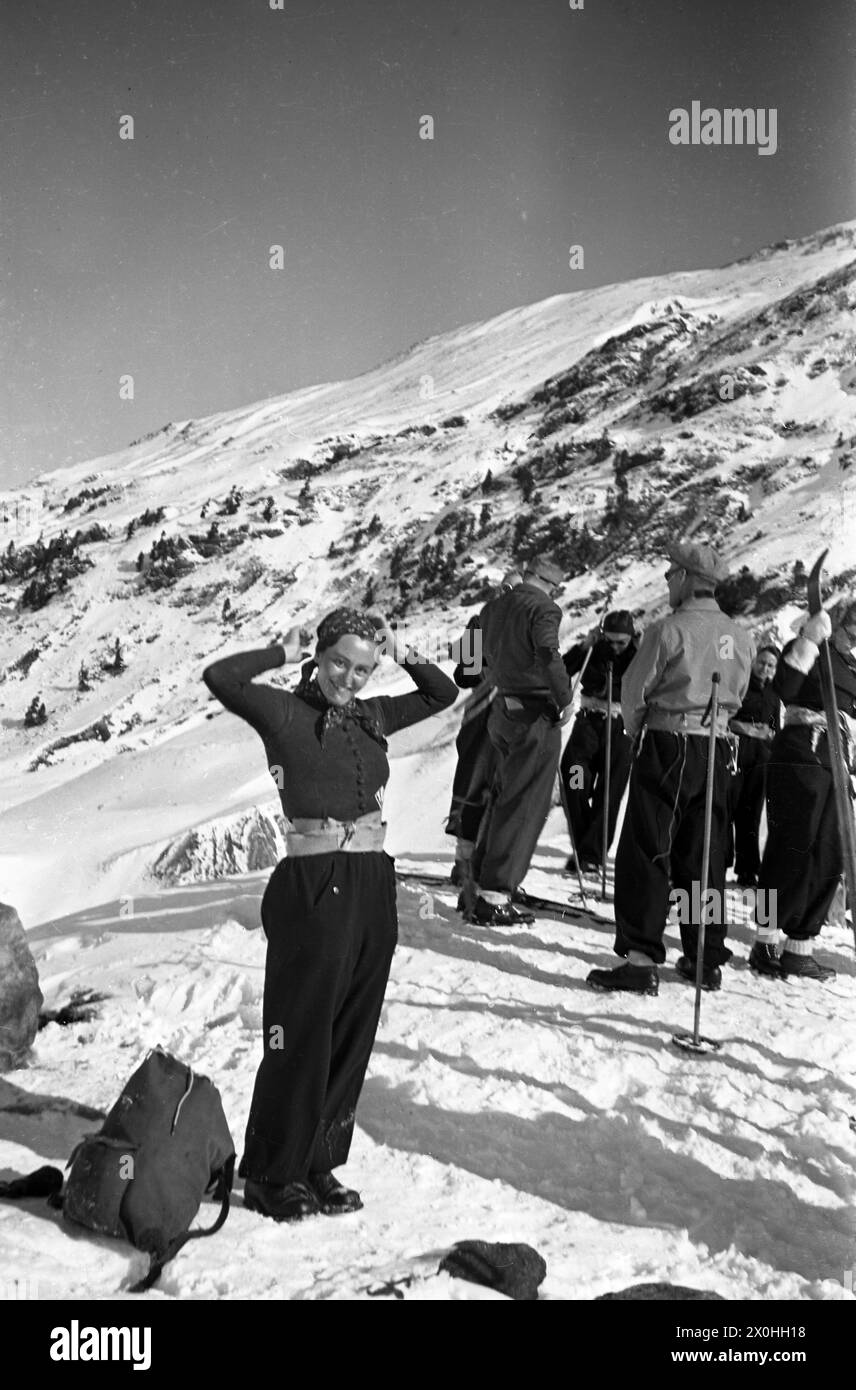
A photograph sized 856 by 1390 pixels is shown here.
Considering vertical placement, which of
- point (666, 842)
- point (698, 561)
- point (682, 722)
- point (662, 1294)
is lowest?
point (662, 1294)

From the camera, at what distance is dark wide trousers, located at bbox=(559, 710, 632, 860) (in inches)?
311

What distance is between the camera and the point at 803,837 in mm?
5555

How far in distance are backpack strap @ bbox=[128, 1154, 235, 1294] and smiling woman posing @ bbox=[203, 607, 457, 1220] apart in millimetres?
61

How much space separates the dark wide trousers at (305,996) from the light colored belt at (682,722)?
223 centimetres

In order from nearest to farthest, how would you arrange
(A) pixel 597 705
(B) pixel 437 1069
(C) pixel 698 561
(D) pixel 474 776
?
(B) pixel 437 1069, (C) pixel 698 561, (D) pixel 474 776, (A) pixel 597 705

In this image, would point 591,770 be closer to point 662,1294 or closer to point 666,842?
point 666,842

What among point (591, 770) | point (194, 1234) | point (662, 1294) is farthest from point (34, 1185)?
point (591, 770)

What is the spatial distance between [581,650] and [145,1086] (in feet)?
16.9

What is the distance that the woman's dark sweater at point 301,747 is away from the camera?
3084 mm

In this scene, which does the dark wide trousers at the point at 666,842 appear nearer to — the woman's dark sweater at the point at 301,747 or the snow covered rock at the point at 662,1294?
the woman's dark sweater at the point at 301,747

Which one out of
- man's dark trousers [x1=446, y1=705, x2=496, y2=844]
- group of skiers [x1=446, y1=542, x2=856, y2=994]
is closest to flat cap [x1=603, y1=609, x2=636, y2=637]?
group of skiers [x1=446, y1=542, x2=856, y2=994]

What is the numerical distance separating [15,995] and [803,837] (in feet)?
12.1
